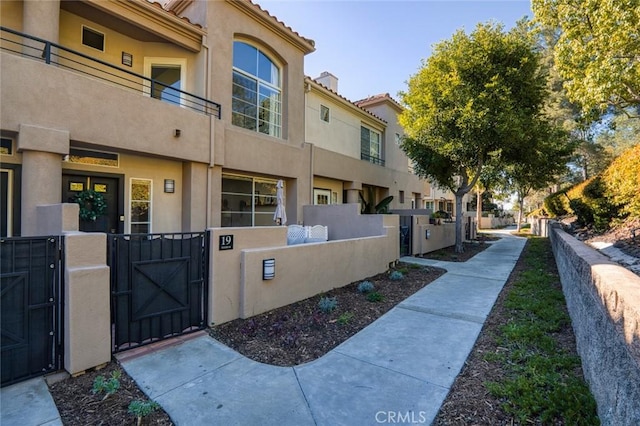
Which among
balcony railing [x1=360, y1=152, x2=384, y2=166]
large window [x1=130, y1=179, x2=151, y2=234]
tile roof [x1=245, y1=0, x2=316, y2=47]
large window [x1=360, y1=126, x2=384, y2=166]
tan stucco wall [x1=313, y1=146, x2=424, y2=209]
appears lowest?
large window [x1=130, y1=179, x2=151, y2=234]

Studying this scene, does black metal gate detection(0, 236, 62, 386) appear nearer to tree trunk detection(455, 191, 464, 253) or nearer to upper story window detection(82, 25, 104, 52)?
upper story window detection(82, 25, 104, 52)

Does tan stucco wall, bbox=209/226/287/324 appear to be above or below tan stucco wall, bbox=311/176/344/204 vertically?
below

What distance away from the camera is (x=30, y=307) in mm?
3713

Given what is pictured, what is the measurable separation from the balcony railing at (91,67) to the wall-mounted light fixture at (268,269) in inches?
195

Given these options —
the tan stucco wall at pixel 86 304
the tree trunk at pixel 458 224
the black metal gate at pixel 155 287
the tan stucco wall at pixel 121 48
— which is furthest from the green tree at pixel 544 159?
the tan stucco wall at pixel 86 304

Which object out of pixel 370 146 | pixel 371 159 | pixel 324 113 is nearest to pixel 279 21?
pixel 324 113

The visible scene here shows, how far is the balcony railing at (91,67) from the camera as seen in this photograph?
634 centimetres

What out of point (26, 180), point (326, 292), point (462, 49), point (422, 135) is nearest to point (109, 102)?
point (26, 180)

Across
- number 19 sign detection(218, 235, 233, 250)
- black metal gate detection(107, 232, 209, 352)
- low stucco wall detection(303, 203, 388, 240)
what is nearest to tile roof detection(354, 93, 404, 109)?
low stucco wall detection(303, 203, 388, 240)

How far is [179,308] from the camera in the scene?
5004 millimetres

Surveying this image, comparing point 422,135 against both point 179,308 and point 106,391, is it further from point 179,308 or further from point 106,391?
point 106,391

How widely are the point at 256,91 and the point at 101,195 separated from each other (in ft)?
19.5

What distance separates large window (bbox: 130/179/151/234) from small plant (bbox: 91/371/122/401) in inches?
213

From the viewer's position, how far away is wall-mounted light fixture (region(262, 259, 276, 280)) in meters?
6.04
